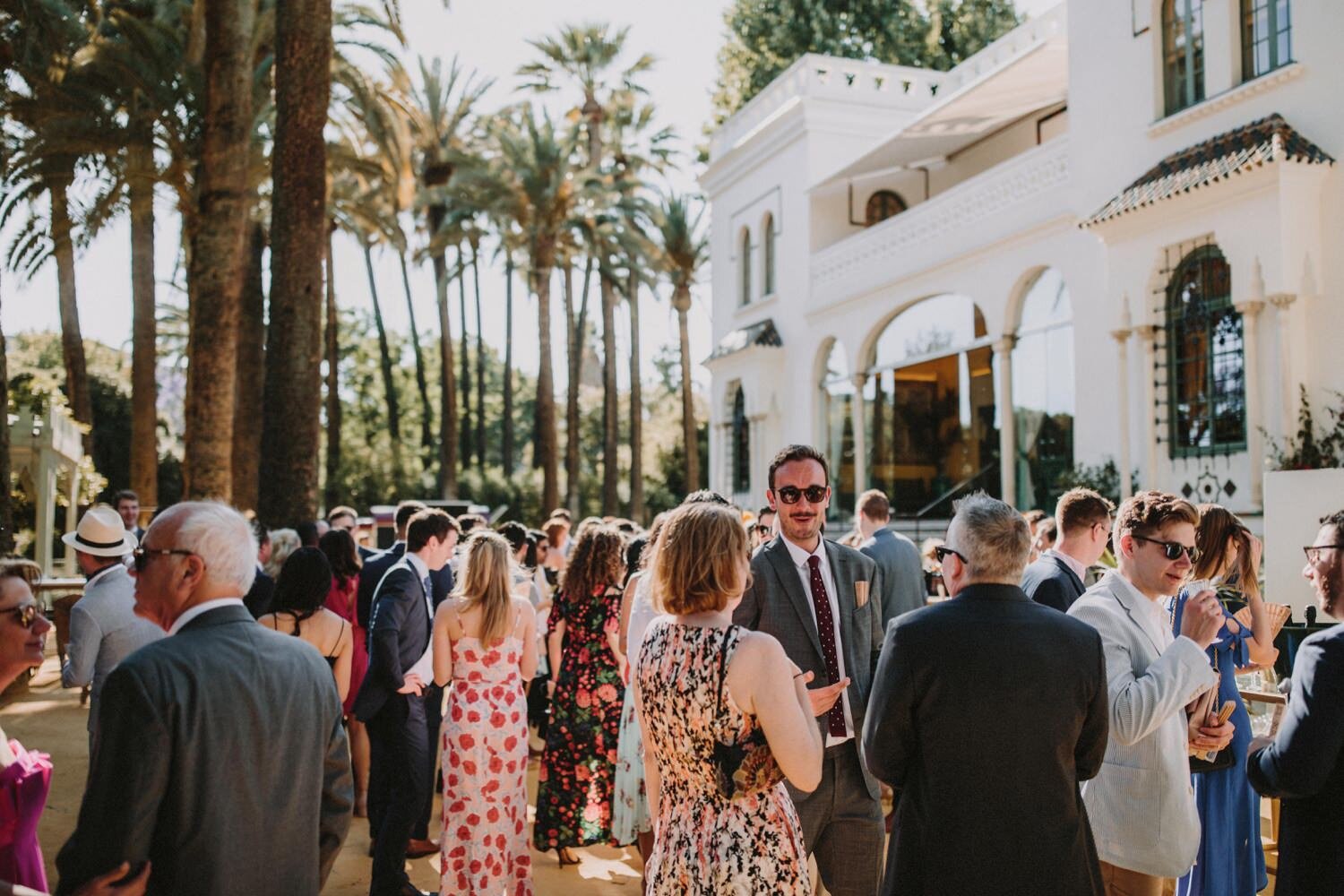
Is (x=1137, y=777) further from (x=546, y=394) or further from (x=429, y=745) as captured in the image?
(x=546, y=394)

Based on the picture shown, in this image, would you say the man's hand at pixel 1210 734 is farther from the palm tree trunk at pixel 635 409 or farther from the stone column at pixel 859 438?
the palm tree trunk at pixel 635 409

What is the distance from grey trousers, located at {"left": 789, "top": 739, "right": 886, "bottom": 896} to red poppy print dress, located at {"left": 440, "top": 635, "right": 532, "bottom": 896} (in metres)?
2.04

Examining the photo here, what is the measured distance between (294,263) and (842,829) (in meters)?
9.25

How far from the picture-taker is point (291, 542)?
330 inches

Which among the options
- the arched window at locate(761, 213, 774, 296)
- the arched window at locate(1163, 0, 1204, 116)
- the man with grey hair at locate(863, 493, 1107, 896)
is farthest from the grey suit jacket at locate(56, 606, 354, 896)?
the arched window at locate(761, 213, 774, 296)

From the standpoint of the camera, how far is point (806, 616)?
4.45m

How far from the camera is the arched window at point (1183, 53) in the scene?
1448 centimetres

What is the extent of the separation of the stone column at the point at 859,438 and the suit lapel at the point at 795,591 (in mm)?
19004

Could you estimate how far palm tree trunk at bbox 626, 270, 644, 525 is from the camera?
35531mm

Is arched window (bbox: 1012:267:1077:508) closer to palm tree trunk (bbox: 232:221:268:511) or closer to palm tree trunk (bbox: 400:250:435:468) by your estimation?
palm tree trunk (bbox: 232:221:268:511)

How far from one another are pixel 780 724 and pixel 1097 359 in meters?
14.5

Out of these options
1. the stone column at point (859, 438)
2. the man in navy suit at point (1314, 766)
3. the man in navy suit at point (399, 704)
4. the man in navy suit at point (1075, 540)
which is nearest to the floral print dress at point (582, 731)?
the man in navy suit at point (399, 704)

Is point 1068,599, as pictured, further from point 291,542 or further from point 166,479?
point 166,479

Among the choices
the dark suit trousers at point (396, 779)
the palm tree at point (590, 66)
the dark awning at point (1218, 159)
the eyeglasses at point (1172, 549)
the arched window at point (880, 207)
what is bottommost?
the dark suit trousers at point (396, 779)
